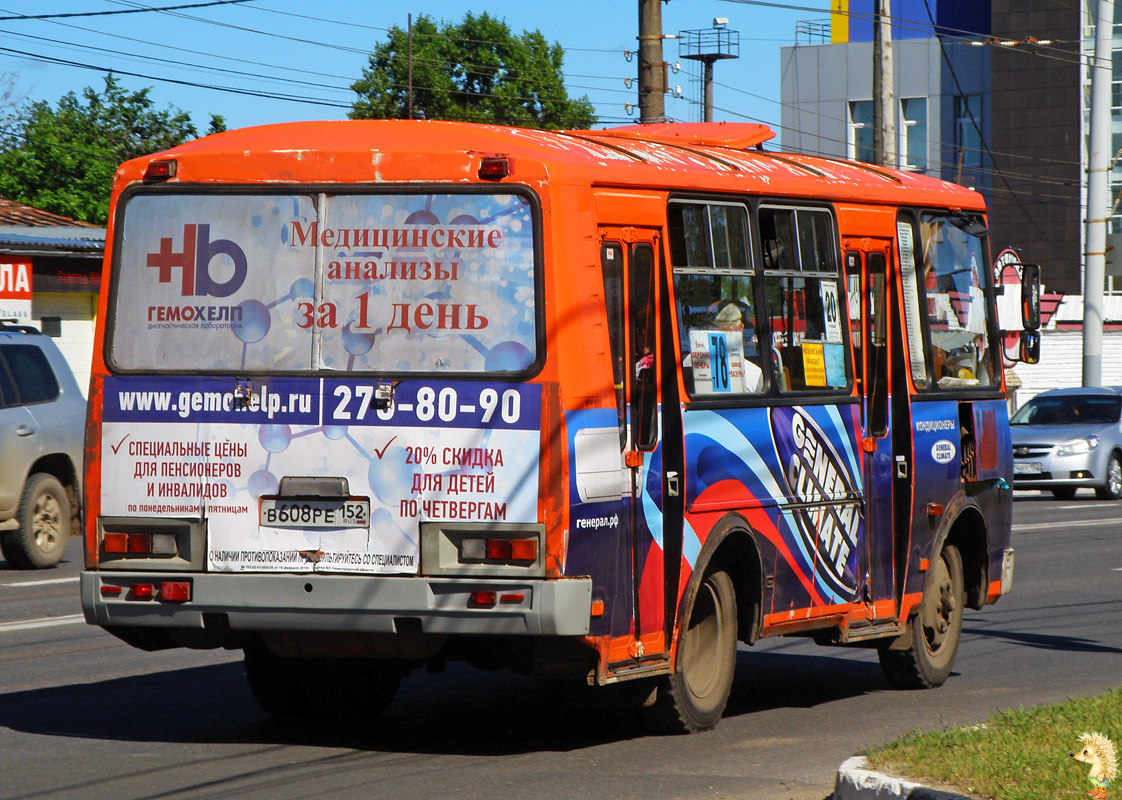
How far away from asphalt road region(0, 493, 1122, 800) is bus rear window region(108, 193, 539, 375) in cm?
173

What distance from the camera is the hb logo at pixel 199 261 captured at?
7.87m

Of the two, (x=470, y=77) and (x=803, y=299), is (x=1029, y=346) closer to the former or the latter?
(x=803, y=299)

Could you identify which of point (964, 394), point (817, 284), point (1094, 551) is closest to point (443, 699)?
point (817, 284)

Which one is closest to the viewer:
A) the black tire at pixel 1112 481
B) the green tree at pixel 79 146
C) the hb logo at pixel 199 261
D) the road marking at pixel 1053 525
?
the hb logo at pixel 199 261

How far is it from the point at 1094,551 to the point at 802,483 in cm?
1100

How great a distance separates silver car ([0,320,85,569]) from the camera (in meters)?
15.8

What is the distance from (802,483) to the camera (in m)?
9.23

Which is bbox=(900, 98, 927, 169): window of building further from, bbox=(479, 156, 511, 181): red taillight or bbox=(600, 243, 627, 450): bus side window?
bbox=(479, 156, 511, 181): red taillight

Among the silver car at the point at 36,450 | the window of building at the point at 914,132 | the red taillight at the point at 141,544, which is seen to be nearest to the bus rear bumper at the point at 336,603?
the red taillight at the point at 141,544

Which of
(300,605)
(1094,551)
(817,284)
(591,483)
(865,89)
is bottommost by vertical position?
(1094,551)

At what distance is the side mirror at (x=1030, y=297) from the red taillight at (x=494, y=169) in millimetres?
5357

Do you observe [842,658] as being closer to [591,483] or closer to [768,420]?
[768,420]

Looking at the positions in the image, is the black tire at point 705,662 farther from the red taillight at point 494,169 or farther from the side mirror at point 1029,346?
the side mirror at point 1029,346

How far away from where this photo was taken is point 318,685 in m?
8.83
